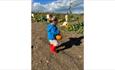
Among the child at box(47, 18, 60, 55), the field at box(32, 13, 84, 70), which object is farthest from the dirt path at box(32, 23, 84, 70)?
the child at box(47, 18, 60, 55)

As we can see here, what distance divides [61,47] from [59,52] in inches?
4.5

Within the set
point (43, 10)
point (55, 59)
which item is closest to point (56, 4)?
point (43, 10)

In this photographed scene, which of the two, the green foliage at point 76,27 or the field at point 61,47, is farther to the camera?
the green foliage at point 76,27

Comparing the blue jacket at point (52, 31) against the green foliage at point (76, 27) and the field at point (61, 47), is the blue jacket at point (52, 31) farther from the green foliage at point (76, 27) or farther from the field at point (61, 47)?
the green foliage at point (76, 27)

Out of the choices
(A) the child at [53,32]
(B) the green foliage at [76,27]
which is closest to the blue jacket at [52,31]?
(A) the child at [53,32]

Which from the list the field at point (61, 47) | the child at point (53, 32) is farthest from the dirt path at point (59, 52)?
the child at point (53, 32)

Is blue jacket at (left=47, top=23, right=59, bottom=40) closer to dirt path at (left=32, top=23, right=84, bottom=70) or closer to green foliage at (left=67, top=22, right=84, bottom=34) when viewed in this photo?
dirt path at (left=32, top=23, right=84, bottom=70)

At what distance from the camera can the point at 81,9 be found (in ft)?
17.4

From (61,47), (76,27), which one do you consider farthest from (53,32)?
(76,27)

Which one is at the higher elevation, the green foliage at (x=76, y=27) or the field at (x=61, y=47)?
the green foliage at (x=76, y=27)

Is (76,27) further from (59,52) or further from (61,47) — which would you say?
(59,52)

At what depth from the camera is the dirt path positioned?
5.20 m

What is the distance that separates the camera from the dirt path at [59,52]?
5195mm
